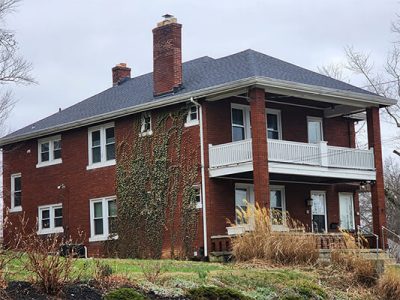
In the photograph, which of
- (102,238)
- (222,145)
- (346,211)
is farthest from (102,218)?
(346,211)

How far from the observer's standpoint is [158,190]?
27.3 metres

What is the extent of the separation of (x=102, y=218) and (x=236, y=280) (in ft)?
54.2

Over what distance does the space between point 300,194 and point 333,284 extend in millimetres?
13410

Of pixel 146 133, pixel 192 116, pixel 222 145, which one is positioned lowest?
pixel 222 145

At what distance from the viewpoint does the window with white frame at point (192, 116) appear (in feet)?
86.0

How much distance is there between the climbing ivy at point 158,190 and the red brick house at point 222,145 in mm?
435

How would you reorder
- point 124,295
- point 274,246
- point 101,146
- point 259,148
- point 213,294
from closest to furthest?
1. point 124,295
2. point 213,294
3. point 274,246
4. point 259,148
5. point 101,146

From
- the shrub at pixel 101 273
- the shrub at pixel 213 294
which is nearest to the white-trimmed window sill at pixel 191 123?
the shrub at pixel 213 294

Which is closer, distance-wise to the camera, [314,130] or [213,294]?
[213,294]

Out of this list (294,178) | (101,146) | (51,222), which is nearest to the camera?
(294,178)

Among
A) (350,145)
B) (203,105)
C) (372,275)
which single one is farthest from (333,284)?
(350,145)

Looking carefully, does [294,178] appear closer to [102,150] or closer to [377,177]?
[377,177]

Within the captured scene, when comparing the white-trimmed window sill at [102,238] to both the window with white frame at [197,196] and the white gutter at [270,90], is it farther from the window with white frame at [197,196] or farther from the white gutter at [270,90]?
the white gutter at [270,90]

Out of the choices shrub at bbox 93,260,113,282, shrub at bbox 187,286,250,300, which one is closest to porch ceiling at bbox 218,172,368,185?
shrub at bbox 187,286,250,300
